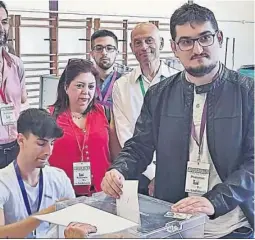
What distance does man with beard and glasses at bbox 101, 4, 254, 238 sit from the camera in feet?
3.90

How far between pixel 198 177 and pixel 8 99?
1.12 meters

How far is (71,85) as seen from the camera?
1997 millimetres

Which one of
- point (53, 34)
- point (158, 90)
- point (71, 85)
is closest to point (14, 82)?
point (71, 85)

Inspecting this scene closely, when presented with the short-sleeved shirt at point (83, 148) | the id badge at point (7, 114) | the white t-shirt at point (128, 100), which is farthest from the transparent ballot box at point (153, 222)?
the id badge at point (7, 114)

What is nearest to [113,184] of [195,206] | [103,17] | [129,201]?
[129,201]

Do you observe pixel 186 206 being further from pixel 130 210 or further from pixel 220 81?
pixel 220 81

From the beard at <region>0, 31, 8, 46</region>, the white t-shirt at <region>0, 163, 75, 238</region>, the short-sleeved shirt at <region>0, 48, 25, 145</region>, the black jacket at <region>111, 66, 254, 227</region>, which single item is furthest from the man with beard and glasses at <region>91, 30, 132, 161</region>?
the black jacket at <region>111, 66, 254, 227</region>

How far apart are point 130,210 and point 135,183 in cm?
7

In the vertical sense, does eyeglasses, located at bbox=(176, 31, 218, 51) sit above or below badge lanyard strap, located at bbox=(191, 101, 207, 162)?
above

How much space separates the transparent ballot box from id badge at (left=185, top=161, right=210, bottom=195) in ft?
0.48

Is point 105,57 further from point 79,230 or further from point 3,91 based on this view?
point 79,230

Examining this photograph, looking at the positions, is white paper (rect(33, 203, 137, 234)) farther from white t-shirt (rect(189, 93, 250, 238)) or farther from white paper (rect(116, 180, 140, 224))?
white t-shirt (rect(189, 93, 250, 238))

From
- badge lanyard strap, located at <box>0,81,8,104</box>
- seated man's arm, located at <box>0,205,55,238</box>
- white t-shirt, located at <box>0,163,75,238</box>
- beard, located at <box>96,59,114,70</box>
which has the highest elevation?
beard, located at <box>96,59,114,70</box>

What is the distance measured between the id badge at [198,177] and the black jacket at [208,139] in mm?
23
